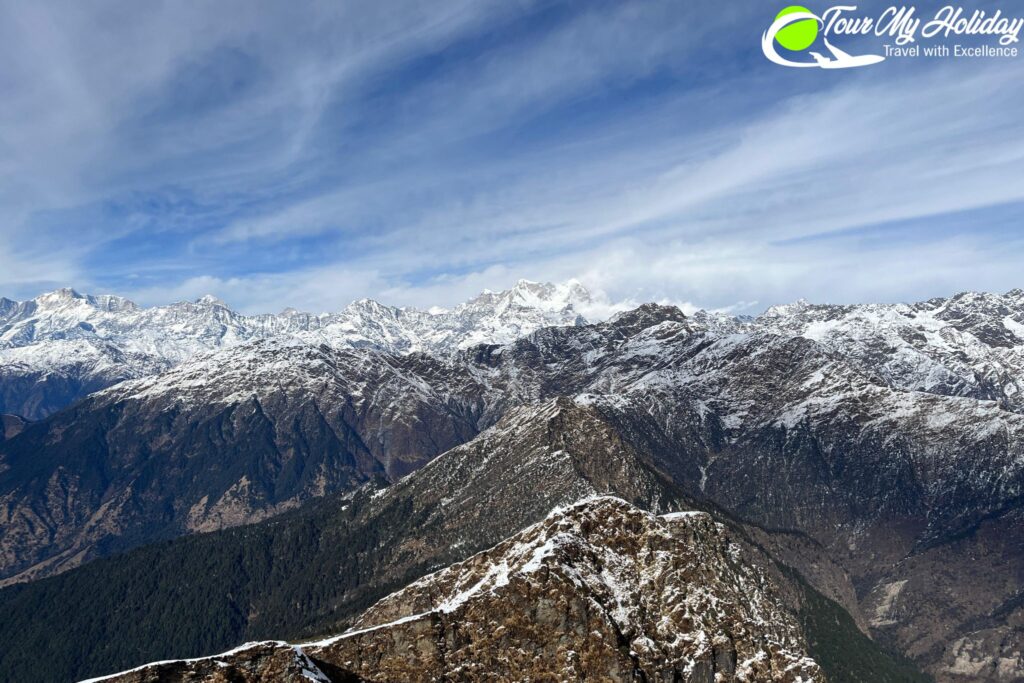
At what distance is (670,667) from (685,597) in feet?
24.9

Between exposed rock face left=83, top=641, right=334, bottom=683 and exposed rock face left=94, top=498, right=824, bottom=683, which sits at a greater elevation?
exposed rock face left=83, top=641, right=334, bottom=683

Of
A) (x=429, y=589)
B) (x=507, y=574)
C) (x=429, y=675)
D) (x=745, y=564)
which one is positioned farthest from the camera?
(x=429, y=589)

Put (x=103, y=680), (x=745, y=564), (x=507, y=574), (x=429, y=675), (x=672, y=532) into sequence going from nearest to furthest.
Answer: (x=103, y=680)
(x=429, y=675)
(x=507, y=574)
(x=672, y=532)
(x=745, y=564)

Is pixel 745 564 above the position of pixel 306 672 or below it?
below

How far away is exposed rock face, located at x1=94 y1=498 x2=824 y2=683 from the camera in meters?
64.2

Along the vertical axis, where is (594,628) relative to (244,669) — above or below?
below

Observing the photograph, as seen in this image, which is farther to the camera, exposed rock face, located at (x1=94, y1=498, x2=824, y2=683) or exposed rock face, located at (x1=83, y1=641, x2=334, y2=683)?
exposed rock face, located at (x1=94, y1=498, x2=824, y2=683)

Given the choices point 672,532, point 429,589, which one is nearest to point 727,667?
point 672,532

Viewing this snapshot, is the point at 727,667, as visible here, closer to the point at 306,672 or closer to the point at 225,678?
the point at 306,672

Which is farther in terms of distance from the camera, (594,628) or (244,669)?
(594,628)

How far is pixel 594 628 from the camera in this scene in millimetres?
67000

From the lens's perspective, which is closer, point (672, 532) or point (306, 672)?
point (306, 672)

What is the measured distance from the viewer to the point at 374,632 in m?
65.2

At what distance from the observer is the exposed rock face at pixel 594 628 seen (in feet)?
211
